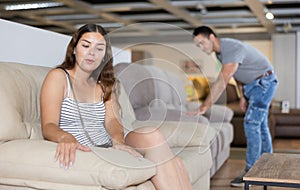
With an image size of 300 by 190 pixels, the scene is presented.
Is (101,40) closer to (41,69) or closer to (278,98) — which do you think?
(41,69)

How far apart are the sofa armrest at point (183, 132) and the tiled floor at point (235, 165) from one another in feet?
2.15

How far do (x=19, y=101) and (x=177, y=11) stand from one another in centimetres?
657

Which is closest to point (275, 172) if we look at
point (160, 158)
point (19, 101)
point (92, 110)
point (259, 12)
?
point (160, 158)

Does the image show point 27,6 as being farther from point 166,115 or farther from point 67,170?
point 67,170

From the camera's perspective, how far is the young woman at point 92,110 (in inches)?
72.8

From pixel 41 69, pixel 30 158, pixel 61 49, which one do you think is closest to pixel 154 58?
pixel 41 69

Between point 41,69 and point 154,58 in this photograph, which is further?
point 41,69

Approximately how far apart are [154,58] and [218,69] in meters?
1.31

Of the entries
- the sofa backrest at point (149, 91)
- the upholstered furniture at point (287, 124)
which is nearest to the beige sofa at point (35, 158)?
the sofa backrest at point (149, 91)

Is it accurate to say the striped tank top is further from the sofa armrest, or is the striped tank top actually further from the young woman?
the sofa armrest

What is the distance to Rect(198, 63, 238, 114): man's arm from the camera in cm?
290

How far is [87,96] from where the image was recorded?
6.72 ft

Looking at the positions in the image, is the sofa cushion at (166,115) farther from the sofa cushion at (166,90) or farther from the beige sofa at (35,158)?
the beige sofa at (35,158)

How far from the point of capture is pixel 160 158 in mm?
1943
